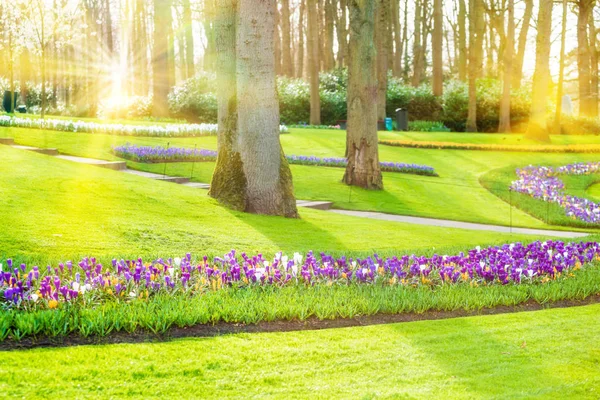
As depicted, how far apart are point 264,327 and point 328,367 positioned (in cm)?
96

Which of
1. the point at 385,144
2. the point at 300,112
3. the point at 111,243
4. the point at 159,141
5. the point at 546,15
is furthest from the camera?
the point at 300,112

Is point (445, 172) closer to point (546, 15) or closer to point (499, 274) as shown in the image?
point (546, 15)

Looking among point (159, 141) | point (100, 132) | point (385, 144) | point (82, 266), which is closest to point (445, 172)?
point (385, 144)

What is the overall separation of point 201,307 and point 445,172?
17.7 meters

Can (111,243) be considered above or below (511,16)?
below

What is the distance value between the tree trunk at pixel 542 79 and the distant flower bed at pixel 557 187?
607cm

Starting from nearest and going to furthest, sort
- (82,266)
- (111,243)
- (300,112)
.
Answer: (82,266) → (111,243) → (300,112)

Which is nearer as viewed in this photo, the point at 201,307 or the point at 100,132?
the point at 201,307

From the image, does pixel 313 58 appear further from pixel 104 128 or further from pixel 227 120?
pixel 227 120

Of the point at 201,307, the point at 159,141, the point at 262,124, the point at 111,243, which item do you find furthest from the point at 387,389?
the point at 159,141

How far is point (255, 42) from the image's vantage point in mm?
11789

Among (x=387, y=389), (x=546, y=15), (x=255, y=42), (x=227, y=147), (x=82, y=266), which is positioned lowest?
(x=387, y=389)

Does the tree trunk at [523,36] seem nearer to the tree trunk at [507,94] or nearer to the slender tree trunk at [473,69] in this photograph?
the tree trunk at [507,94]

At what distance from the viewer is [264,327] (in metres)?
5.66
